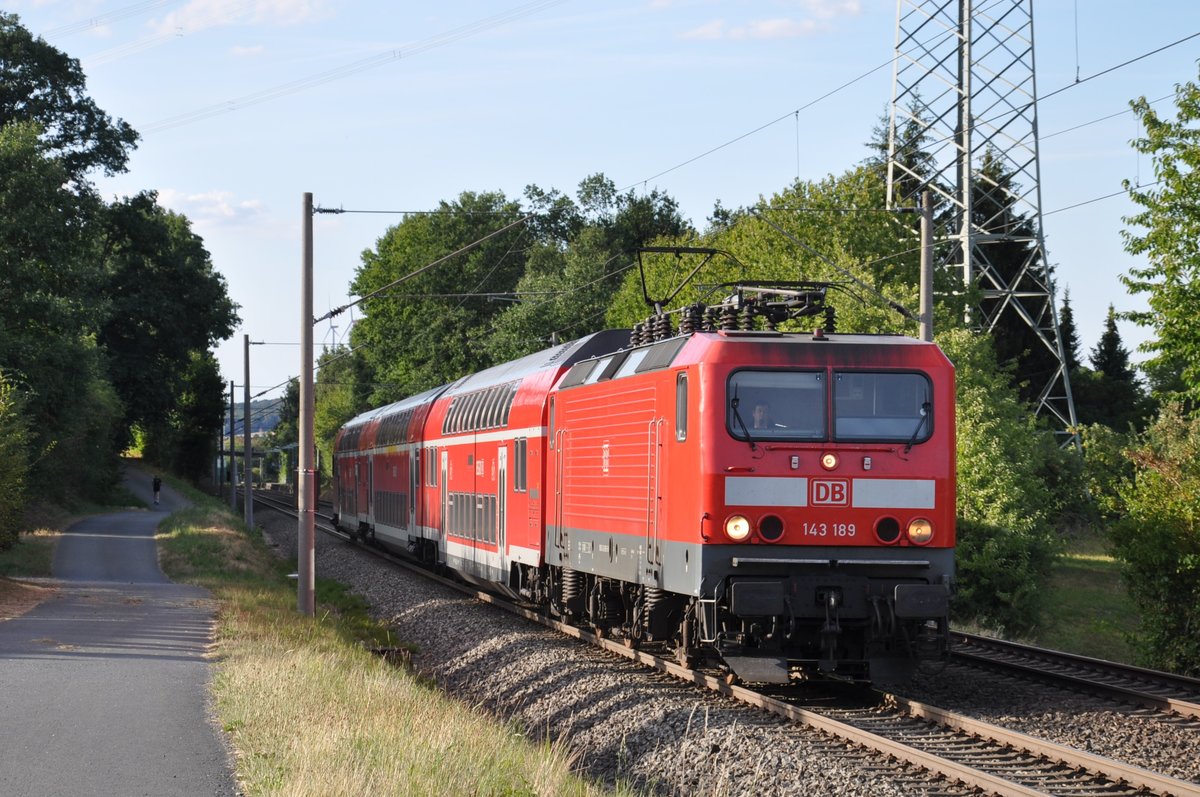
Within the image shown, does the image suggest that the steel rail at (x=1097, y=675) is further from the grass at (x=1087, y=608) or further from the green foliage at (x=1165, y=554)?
the grass at (x=1087, y=608)

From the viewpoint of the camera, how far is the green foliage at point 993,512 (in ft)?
88.4

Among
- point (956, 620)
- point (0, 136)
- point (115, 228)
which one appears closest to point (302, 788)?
point (956, 620)

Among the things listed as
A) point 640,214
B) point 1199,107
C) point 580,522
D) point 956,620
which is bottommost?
point 956,620

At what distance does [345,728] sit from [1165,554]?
11832mm

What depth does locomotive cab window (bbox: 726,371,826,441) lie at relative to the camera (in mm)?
12555

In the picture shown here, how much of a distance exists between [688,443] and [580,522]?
15.1 feet

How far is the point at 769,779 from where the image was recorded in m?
9.74

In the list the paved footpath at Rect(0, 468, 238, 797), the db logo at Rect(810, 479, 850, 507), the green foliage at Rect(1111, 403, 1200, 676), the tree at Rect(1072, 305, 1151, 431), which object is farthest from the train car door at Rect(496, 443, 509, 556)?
the tree at Rect(1072, 305, 1151, 431)

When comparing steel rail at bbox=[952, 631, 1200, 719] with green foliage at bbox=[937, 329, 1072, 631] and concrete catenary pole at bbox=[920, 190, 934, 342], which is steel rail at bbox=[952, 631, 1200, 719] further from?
green foliage at bbox=[937, 329, 1072, 631]

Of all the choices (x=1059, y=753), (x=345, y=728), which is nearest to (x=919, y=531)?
(x=1059, y=753)

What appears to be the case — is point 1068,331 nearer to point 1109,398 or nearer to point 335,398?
point 1109,398

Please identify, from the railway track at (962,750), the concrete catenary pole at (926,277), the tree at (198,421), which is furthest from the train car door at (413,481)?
the tree at (198,421)

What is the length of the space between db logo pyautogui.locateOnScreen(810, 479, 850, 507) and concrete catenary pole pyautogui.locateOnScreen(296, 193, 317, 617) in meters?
10.4

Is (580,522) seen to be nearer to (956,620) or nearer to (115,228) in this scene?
(956,620)
